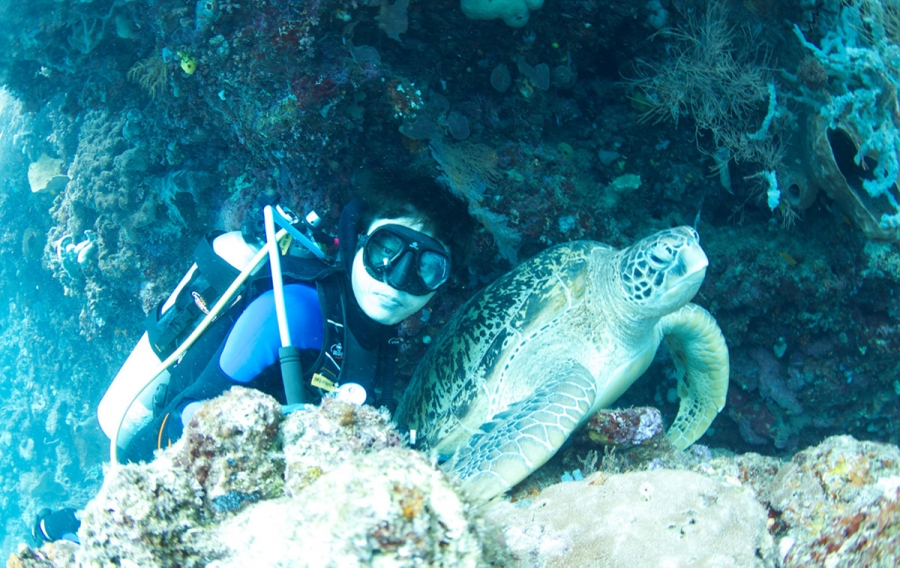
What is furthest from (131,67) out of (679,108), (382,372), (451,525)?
(451,525)

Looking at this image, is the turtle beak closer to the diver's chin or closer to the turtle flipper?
the turtle flipper

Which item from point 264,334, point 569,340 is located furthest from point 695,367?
point 264,334

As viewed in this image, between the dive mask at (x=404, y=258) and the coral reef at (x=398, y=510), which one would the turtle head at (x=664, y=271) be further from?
the dive mask at (x=404, y=258)

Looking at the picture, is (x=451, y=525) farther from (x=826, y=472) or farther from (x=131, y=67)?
(x=131, y=67)

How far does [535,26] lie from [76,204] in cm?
531

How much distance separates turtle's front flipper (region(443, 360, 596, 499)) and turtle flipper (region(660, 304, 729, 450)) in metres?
0.89

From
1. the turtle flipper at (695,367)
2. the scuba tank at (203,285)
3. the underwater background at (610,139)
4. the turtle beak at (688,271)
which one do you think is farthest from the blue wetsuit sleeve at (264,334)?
the turtle flipper at (695,367)

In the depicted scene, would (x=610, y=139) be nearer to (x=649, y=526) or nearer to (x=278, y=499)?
(x=649, y=526)

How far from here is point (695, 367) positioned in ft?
11.4

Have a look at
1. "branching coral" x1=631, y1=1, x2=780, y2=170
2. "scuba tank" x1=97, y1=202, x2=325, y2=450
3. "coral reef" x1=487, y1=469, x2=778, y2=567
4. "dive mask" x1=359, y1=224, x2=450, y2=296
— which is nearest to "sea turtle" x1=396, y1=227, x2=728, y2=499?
"coral reef" x1=487, y1=469, x2=778, y2=567

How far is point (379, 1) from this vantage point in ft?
9.87

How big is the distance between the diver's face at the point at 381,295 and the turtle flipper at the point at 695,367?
6.22ft

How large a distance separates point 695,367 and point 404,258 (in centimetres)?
253

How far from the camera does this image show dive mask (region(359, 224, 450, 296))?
2.37 m
